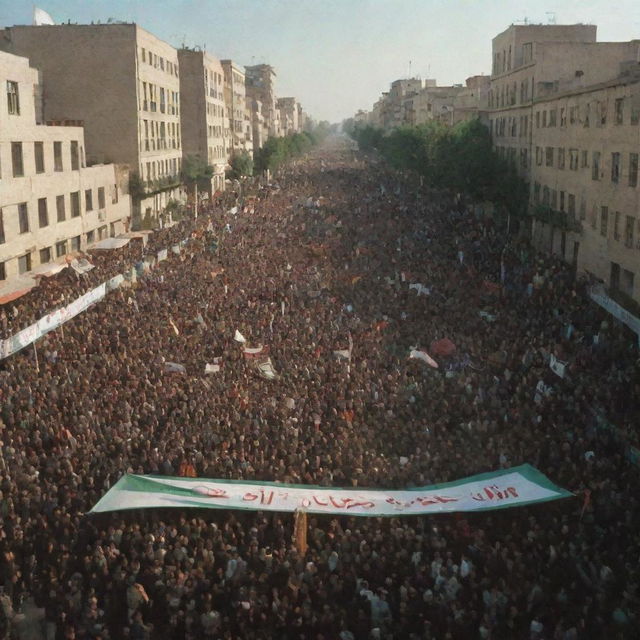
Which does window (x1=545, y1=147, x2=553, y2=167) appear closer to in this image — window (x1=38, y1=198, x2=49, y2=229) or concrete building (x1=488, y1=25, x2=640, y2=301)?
concrete building (x1=488, y1=25, x2=640, y2=301)

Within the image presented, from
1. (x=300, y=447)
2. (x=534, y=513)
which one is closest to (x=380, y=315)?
(x=300, y=447)

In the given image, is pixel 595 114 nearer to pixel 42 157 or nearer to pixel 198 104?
pixel 42 157

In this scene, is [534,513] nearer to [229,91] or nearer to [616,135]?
[616,135]

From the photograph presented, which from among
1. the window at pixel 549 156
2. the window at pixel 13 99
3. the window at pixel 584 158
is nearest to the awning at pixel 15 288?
the window at pixel 13 99

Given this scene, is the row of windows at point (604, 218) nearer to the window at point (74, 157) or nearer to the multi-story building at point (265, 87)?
the window at point (74, 157)

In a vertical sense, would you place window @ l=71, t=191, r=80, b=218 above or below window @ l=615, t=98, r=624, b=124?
below

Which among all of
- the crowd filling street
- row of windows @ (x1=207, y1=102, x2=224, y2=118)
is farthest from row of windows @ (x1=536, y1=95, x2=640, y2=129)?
row of windows @ (x1=207, y1=102, x2=224, y2=118)
